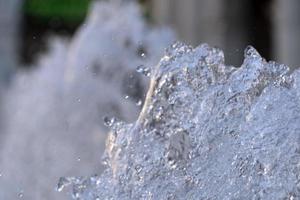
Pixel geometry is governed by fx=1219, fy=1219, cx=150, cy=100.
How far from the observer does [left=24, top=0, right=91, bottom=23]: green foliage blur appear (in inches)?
746

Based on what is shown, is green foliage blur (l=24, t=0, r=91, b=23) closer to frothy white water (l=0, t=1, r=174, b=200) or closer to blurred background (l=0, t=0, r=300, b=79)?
blurred background (l=0, t=0, r=300, b=79)

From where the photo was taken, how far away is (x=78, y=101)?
642 cm

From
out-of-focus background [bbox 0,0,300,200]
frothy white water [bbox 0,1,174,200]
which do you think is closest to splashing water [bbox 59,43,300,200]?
out-of-focus background [bbox 0,0,300,200]

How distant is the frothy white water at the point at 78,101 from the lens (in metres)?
5.30

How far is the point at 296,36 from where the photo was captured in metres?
14.1

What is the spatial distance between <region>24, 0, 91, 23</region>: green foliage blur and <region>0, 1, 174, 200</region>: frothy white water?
34.8 ft

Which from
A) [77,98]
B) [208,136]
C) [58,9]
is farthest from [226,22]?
[208,136]

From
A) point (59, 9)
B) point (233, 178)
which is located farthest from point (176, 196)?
point (59, 9)

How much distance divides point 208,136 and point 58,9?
1697 cm

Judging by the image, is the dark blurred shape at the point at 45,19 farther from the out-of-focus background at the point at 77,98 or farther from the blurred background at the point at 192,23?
the out-of-focus background at the point at 77,98

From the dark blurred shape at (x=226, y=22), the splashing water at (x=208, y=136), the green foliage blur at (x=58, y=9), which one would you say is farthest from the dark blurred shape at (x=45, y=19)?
the splashing water at (x=208, y=136)

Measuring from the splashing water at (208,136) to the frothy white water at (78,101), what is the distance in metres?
1.74

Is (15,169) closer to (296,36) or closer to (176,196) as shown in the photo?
(176,196)

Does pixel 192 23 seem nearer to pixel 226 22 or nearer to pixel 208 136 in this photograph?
pixel 226 22
